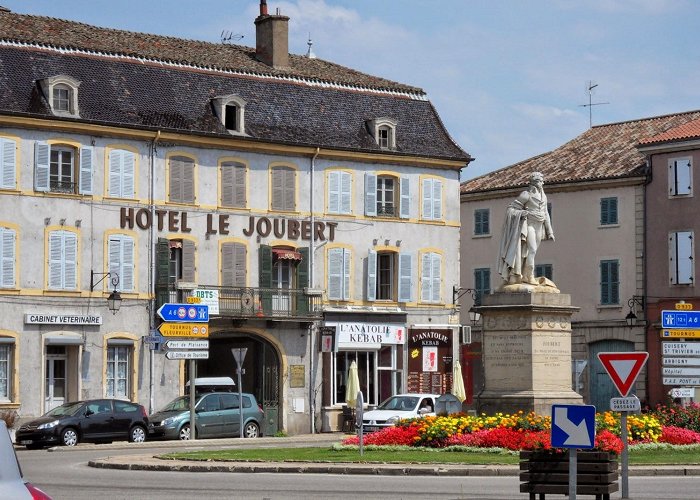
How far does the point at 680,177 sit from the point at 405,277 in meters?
12.2

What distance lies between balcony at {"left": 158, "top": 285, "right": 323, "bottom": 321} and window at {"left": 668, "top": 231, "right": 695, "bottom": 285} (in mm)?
15132

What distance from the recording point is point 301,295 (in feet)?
177

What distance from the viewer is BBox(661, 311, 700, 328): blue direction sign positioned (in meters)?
36.1

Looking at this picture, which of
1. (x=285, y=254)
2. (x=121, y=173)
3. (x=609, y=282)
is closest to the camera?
(x=121, y=173)

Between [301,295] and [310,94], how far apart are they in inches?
285

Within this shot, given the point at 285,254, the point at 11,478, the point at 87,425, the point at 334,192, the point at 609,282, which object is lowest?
the point at 87,425

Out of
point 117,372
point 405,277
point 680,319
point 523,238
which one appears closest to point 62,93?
point 117,372

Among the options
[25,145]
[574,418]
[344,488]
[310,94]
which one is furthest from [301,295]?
[574,418]

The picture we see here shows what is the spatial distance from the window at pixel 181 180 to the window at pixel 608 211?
19100 mm

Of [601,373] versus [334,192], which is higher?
[334,192]

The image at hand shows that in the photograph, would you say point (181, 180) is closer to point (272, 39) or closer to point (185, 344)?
point (272, 39)

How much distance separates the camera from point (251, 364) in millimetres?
54938

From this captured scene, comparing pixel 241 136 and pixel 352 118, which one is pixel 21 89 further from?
pixel 352 118

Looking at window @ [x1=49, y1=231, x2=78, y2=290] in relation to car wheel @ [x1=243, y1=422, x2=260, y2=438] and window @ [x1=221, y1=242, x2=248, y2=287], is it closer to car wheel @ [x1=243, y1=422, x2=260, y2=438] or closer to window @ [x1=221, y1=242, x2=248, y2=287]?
window @ [x1=221, y1=242, x2=248, y2=287]
